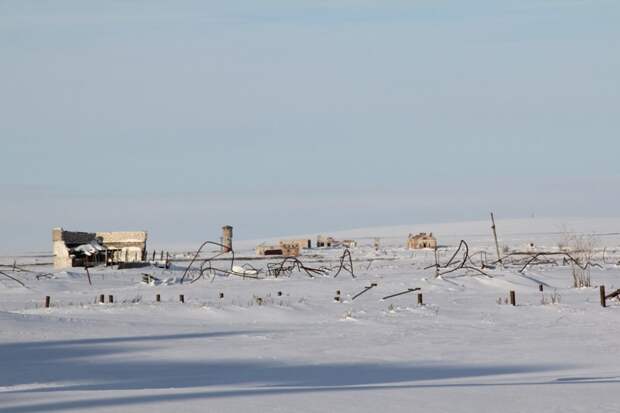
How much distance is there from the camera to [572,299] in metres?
22.5

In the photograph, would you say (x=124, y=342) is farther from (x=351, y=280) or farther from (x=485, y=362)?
(x=351, y=280)

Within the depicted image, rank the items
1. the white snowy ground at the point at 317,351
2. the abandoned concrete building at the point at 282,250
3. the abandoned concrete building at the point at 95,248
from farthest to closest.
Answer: the abandoned concrete building at the point at 282,250 → the abandoned concrete building at the point at 95,248 → the white snowy ground at the point at 317,351

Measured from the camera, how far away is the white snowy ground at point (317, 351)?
28.1ft

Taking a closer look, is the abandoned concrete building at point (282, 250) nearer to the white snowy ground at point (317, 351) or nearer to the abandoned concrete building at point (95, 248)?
the abandoned concrete building at point (95, 248)

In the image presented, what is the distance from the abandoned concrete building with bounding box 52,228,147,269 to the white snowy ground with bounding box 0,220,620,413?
16.4 metres

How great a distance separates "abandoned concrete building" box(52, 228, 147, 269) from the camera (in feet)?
141

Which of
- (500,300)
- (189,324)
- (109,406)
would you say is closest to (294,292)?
(500,300)

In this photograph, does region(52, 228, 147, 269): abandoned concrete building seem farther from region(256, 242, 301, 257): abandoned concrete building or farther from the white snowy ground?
the white snowy ground

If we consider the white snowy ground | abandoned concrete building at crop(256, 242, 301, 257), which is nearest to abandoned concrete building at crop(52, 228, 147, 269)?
abandoned concrete building at crop(256, 242, 301, 257)

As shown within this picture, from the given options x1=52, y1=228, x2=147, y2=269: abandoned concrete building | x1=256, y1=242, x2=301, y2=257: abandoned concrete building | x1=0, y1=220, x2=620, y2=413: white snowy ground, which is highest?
x1=256, y1=242, x2=301, y2=257: abandoned concrete building

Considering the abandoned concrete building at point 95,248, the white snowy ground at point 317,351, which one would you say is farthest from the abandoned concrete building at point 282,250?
the white snowy ground at point 317,351

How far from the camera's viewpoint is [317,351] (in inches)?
581

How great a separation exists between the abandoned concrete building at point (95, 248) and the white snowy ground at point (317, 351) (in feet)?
53.7

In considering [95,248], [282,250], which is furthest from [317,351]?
[282,250]
